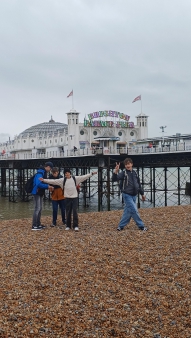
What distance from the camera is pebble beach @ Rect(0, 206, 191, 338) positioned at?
461 centimetres

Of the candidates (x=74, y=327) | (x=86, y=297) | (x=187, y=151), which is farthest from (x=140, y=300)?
(x=187, y=151)

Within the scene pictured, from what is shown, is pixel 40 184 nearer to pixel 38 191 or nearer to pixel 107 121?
pixel 38 191

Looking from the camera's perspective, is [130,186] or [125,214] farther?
[125,214]

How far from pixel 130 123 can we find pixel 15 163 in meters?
16.1

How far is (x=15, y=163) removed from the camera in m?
44.7

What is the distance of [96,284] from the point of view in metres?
5.93

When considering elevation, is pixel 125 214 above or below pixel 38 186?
below

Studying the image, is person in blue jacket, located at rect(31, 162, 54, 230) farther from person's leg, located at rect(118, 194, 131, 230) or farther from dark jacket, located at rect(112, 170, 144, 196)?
person's leg, located at rect(118, 194, 131, 230)

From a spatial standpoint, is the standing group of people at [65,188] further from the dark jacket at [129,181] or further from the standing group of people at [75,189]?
the dark jacket at [129,181]

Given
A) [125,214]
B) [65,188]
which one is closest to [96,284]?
[125,214]

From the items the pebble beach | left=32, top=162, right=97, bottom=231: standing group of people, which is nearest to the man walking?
the pebble beach

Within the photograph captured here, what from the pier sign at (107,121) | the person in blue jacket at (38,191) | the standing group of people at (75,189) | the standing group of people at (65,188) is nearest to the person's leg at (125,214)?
the standing group of people at (75,189)

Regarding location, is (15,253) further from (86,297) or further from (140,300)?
(140,300)

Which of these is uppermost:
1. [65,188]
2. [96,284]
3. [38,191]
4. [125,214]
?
[65,188]
